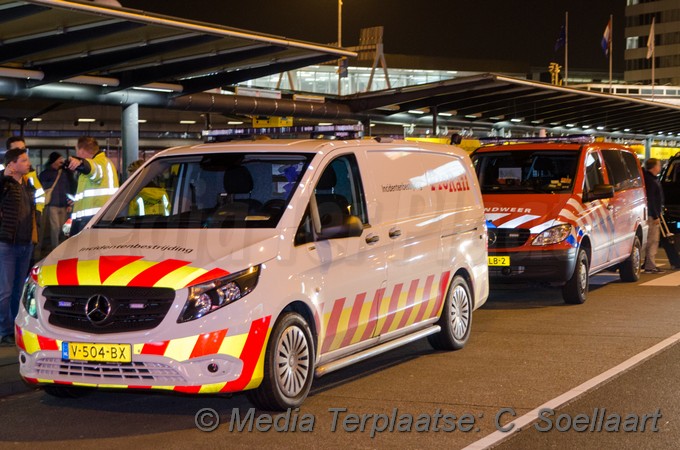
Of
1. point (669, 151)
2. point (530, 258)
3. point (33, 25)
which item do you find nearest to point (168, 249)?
point (530, 258)

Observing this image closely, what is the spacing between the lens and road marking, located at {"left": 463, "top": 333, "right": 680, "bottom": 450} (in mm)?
6812

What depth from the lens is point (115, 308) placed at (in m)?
7.37

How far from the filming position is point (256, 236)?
25.6 feet

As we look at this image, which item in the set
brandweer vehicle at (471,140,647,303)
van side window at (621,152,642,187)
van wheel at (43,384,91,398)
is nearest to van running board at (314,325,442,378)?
van wheel at (43,384,91,398)

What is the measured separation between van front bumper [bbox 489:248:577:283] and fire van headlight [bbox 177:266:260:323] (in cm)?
717

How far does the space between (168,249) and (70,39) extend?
974 centimetres

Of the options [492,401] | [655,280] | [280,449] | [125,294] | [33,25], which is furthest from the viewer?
[655,280]

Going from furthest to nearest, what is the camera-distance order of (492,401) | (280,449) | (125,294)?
(492,401), (125,294), (280,449)

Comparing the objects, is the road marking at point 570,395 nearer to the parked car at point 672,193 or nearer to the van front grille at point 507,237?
the van front grille at point 507,237

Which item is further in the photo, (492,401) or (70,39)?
(70,39)

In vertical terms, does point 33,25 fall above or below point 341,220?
above

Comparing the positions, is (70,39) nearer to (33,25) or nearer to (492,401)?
(33,25)

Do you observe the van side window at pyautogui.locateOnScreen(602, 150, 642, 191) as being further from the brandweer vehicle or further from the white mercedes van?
the white mercedes van

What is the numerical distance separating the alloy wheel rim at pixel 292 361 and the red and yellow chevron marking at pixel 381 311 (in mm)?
318
